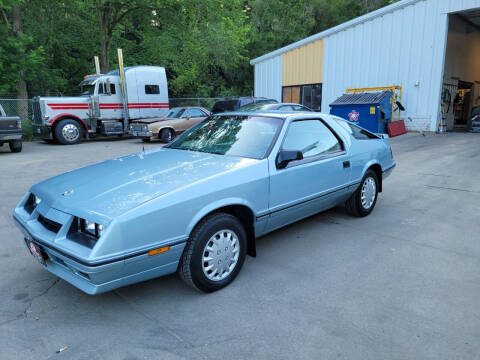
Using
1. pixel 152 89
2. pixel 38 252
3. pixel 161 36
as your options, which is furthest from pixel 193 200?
pixel 161 36

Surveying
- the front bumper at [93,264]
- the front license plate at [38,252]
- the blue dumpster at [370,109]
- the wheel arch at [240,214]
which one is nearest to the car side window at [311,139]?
the wheel arch at [240,214]

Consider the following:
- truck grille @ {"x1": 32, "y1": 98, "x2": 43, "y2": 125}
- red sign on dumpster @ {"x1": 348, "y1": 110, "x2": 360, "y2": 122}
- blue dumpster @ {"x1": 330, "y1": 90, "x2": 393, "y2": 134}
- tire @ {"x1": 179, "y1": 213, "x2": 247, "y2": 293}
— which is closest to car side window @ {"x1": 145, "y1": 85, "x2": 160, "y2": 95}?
truck grille @ {"x1": 32, "y1": 98, "x2": 43, "y2": 125}

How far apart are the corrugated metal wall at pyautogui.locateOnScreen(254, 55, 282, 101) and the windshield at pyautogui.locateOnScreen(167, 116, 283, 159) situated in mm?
17140

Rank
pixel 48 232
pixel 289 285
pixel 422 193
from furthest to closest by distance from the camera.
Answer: pixel 422 193 < pixel 289 285 < pixel 48 232

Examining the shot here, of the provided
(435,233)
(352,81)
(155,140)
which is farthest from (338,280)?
(352,81)

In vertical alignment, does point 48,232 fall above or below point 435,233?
above

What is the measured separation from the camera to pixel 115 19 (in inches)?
811

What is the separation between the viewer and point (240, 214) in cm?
329

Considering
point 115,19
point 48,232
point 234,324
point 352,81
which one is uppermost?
point 115,19

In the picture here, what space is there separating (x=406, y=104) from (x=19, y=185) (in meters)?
14.4

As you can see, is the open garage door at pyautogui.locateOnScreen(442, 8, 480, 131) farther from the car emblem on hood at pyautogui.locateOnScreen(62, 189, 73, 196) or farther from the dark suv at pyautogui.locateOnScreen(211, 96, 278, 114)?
the car emblem on hood at pyautogui.locateOnScreen(62, 189, 73, 196)

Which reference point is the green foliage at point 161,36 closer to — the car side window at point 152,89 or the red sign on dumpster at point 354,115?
the car side window at point 152,89

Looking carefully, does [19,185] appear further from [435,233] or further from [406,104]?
[406,104]

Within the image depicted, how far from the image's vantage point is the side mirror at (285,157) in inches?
133
